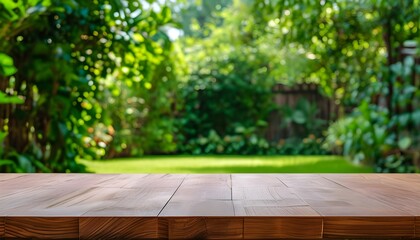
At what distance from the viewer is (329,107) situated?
887 centimetres

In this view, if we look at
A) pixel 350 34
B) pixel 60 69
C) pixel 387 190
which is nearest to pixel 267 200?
pixel 387 190

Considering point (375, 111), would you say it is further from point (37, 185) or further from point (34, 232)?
point (34, 232)

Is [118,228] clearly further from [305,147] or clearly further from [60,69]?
[305,147]

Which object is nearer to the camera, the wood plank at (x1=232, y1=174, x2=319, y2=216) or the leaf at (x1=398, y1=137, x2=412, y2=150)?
the wood plank at (x1=232, y1=174, x2=319, y2=216)

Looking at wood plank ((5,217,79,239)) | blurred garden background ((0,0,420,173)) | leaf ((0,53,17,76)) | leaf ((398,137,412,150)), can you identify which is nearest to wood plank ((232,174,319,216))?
wood plank ((5,217,79,239))

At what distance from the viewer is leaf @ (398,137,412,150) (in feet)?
14.8

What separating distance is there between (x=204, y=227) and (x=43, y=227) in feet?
Result: 0.78

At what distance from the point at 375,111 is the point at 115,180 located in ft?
14.2

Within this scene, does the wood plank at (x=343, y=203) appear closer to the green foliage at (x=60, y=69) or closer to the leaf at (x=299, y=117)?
the green foliage at (x=60, y=69)

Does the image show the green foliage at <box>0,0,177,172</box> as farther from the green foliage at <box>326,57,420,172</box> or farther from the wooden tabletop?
the green foliage at <box>326,57,420,172</box>

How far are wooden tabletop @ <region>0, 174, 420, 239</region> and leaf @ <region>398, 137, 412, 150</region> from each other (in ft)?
12.0

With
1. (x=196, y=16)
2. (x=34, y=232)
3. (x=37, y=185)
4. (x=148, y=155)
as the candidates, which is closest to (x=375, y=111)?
(x=148, y=155)

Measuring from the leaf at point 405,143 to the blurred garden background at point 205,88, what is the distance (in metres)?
0.02

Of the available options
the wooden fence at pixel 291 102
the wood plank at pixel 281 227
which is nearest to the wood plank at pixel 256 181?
the wood plank at pixel 281 227
